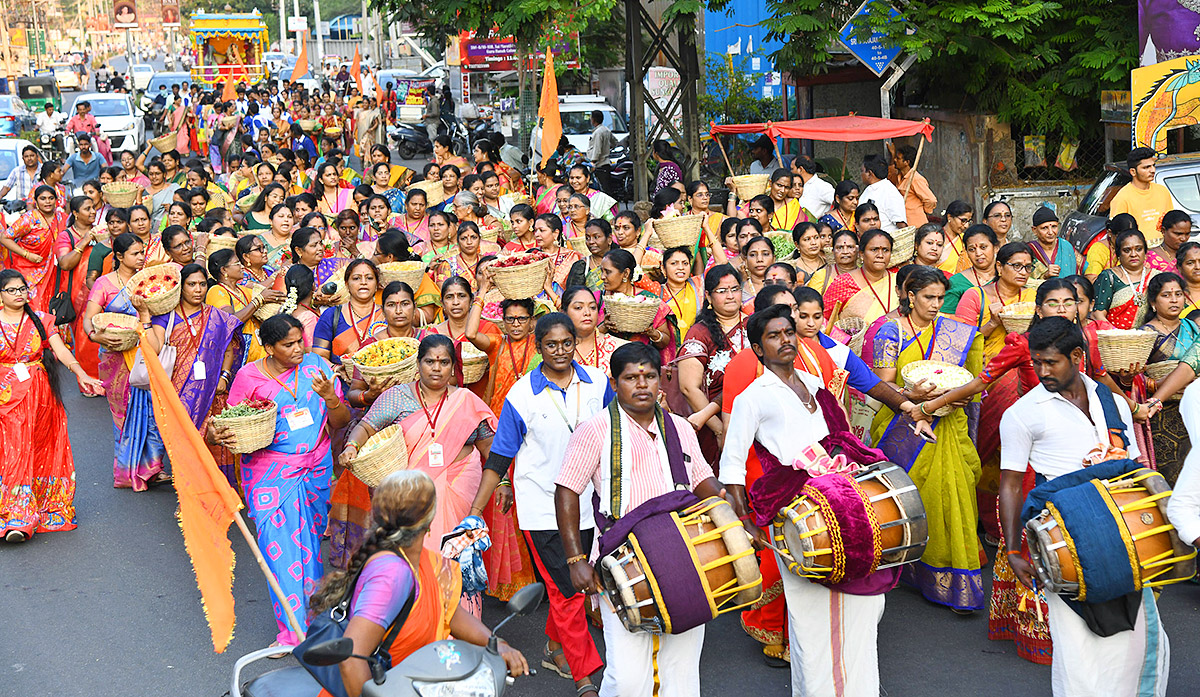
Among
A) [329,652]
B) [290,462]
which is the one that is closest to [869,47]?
[290,462]

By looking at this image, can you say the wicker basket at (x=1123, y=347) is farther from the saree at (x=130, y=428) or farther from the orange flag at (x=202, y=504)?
the saree at (x=130, y=428)

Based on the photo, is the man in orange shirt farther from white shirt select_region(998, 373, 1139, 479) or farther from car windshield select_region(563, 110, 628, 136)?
car windshield select_region(563, 110, 628, 136)

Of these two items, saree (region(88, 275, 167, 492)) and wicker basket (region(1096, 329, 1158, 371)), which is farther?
saree (region(88, 275, 167, 492))

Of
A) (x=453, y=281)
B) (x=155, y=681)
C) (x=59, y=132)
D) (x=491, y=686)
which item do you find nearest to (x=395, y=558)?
(x=491, y=686)

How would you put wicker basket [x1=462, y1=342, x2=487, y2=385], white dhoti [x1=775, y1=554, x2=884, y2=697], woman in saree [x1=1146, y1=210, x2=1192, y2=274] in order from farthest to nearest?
woman in saree [x1=1146, y1=210, x2=1192, y2=274] → wicker basket [x1=462, y1=342, x2=487, y2=385] → white dhoti [x1=775, y1=554, x2=884, y2=697]

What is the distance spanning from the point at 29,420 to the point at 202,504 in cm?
358

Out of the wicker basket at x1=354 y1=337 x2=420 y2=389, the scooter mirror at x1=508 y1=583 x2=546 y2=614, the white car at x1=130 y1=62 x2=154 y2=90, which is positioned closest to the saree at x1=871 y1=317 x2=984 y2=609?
the wicker basket at x1=354 y1=337 x2=420 y2=389

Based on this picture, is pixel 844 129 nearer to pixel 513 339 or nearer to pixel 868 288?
pixel 868 288

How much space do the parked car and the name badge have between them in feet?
23.9

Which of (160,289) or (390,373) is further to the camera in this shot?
(160,289)

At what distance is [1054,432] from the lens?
4746 mm

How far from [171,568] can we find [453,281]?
2437 millimetres

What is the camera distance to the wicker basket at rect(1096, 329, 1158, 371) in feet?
20.1

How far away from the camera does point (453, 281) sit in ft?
23.6
